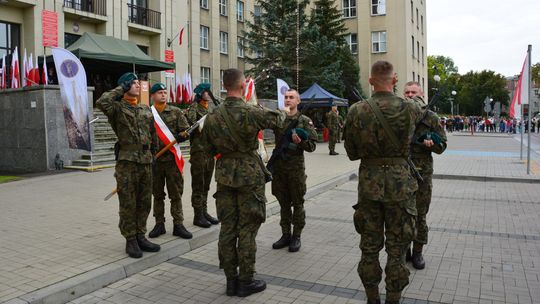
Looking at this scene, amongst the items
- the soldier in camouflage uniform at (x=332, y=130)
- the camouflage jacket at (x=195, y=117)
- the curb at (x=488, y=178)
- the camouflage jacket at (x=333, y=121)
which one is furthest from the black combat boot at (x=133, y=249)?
the camouflage jacket at (x=333, y=121)

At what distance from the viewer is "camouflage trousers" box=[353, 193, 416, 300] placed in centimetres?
384

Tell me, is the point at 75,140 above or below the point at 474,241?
above

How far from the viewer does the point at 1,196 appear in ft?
31.6

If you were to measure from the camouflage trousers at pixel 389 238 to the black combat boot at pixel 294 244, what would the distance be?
2.17 metres

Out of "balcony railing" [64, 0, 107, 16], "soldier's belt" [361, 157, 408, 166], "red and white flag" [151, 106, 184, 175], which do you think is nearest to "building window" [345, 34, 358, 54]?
"balcony railing" [64, 0, 107, 16]

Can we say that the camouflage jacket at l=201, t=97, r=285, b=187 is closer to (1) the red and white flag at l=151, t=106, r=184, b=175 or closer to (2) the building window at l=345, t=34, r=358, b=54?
(1) the red and white flag at l=151, t=106, r=184, b=175

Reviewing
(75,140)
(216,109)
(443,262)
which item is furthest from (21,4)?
(443,262)

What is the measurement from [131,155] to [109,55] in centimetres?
1618

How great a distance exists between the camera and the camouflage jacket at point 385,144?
3.79 meters

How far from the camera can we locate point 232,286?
455 cm

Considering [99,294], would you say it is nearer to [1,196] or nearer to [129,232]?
[129,232]

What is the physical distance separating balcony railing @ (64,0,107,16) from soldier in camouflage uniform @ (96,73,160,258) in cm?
1999

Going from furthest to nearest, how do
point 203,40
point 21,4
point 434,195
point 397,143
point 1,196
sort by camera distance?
point 203,40 → point 21,4 → point 434,195 → point 1,196 → point 397,143

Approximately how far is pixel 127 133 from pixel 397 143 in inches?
122
